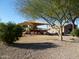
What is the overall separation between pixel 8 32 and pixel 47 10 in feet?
27.0

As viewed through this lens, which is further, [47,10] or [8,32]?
[47,10]

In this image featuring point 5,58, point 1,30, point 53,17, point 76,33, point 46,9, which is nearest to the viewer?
point 5,58

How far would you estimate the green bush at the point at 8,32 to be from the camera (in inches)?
715

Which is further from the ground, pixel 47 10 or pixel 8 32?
pixel 47 10

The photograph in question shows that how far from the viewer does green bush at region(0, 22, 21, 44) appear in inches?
715

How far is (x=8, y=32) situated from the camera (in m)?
18.4

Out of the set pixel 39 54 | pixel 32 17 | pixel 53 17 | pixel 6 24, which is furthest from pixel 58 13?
pixel 39 54

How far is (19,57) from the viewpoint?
13.4 m

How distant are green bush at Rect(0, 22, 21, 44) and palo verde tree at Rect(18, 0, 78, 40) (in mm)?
6893

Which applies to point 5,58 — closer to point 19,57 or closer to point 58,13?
point 19,57

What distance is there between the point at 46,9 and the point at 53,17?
2154mm

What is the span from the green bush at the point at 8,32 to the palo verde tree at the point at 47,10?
689 cm

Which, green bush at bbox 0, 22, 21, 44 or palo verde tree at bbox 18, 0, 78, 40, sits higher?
palo verde tree at bbox 18, 0, 78, 40

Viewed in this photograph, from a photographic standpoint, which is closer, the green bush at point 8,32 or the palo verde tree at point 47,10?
the green bush at point 8,32
